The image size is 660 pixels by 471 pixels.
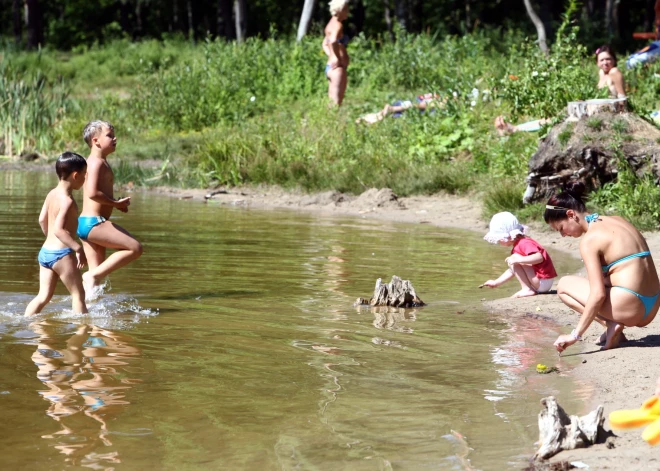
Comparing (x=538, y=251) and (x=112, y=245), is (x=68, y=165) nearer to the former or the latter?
(x=112, y=245)

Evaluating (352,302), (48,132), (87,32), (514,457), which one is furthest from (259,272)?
(87,32)

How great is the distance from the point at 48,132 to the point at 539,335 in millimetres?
16020

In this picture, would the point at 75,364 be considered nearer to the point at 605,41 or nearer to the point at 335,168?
the point at 335,168

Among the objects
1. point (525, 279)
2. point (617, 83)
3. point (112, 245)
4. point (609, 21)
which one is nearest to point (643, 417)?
point (525, 279)

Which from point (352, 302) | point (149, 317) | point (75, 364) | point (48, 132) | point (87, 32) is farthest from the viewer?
point (87, 32)

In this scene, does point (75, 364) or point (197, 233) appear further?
point (197, 233)

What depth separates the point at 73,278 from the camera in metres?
7.37

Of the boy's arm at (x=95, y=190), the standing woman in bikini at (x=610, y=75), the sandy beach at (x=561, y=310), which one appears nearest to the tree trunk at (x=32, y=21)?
the sandy beach at (x=561, y=310)

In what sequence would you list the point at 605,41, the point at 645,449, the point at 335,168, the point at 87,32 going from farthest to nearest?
the point at 87,32
the point at 605,41
the point at 335,168
the point at 645,449

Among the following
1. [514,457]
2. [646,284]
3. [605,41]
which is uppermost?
[605,41]

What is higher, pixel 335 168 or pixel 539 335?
pixel 335 168

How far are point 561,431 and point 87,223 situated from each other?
4.88m

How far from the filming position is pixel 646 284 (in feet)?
20.2

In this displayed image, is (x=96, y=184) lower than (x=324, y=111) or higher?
lower
